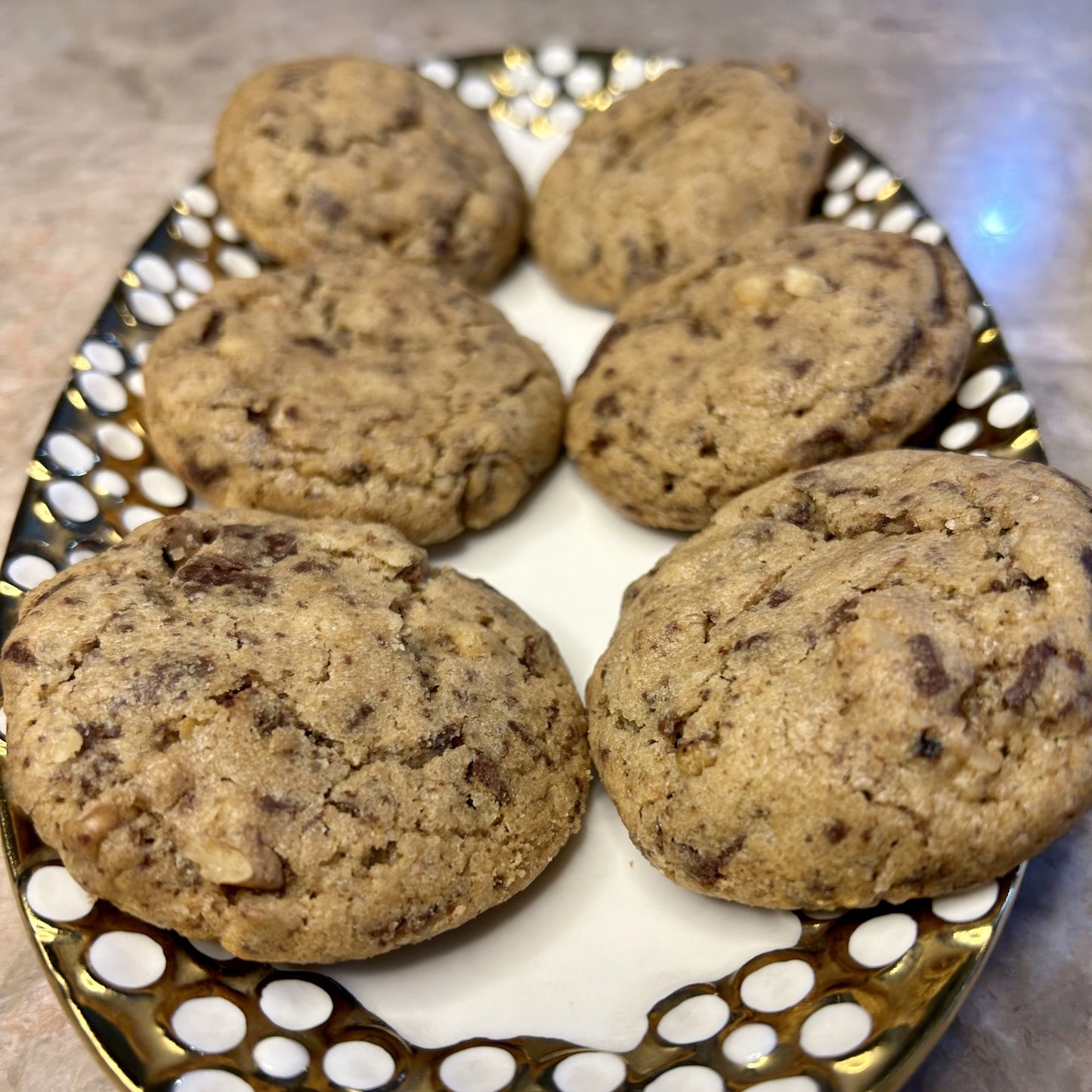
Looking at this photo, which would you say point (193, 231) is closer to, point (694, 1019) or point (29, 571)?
point (29, 571)

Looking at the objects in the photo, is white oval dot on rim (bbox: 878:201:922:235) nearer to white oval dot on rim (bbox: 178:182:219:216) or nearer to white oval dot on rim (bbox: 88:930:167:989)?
white oval dot on rim (bbox: 178:182:219:216)

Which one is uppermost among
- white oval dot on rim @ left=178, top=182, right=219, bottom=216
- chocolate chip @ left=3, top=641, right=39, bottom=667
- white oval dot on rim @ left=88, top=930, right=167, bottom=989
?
white oval dot on rim @ left=178, top=182, right=219, bottom=216

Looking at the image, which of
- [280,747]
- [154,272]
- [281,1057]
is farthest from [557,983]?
[154,272]

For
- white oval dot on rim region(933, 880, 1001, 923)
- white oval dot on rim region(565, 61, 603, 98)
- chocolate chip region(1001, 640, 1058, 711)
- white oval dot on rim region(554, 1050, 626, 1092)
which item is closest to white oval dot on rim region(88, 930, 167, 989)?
white oval dot on rim region(554, 1050, 626, 1092)

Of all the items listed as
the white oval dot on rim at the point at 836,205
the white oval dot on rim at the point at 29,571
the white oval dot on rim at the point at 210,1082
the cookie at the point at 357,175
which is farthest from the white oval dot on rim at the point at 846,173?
the white oval dot on rim at the point at 210,1082

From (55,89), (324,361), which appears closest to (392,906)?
(324,361)

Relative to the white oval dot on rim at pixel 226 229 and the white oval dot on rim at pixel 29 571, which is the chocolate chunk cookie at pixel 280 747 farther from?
the white oval dot on rim at pixel 226 229

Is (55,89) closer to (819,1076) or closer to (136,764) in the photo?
(136,764)
